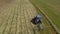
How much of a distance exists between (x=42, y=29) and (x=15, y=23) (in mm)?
2495

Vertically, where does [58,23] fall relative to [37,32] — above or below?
below

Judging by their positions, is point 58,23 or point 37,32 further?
point 58,23

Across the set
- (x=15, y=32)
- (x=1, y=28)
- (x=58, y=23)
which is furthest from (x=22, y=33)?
(x=58, y=23)

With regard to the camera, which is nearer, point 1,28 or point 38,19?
point 38,19

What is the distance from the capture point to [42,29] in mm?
9234

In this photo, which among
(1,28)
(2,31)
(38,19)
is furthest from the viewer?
(1,28)

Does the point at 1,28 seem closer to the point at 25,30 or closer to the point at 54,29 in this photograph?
the point at 25,30

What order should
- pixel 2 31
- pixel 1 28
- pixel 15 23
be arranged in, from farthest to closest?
pixel 15 23
pixel 1 28
pixel 2 31

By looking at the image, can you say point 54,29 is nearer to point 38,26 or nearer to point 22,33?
point 38,26

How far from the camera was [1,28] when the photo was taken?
10008 millimetres

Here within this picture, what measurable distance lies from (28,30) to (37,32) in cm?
71

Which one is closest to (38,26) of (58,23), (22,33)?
(22,33)

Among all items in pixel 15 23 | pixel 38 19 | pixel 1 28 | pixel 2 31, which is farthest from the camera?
pixel 15 23

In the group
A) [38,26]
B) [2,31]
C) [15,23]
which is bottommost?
[15,23]
